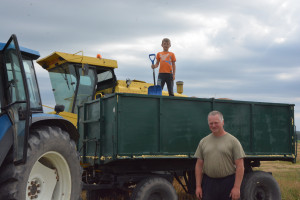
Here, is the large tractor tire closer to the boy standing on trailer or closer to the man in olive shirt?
the man in olive shirt

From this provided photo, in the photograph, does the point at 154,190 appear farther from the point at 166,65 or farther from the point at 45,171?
the point at 166,65

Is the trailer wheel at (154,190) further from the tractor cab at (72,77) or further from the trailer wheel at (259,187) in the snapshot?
the tractor cab at (72,77)

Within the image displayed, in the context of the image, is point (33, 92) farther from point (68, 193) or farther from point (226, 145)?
point (226, 145)

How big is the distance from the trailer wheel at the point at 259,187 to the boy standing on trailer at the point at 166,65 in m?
2.56

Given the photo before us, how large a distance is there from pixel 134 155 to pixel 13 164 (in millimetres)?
2427

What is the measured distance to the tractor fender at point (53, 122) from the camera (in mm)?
4691

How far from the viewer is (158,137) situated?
6.51 m

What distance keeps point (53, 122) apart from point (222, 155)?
2.22 metres

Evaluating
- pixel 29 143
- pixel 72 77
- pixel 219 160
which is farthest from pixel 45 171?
pixel 72 77

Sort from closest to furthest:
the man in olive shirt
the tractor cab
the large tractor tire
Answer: the large tractor tire < the man in olive shirt < the tractor cab

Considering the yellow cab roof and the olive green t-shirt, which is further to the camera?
the yellow cab roof

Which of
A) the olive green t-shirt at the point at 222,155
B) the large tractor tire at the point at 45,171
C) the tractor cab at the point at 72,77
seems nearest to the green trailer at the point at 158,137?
the tractor cab at the point at 72,77

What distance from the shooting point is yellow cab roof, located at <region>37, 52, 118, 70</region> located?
830 centimetres

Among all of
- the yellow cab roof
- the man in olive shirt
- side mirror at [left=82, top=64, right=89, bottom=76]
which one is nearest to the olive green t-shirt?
the man in olive shirt
